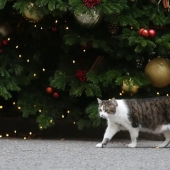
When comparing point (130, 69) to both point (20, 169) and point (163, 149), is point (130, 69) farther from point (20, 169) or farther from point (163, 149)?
point (20, 169)

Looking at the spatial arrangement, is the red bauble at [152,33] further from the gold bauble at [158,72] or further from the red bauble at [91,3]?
the red bauble at [91,3]

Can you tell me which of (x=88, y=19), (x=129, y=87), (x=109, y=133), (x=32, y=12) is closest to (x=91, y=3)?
(x=88, y=19)

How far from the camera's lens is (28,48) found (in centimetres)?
1150

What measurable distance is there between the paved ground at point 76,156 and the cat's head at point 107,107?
0.44 m

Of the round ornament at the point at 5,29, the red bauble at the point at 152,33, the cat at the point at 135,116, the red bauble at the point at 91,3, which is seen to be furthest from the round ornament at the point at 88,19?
the round ornament at the point at 5,29

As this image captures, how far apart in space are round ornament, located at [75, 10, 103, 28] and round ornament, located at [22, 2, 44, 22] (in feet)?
1.63

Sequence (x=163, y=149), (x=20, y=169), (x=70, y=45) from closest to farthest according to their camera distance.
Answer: (x=20, y=169) < (x=163, y=149) < (x=70, y=45)

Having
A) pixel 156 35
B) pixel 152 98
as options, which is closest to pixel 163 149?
pixel 152 98

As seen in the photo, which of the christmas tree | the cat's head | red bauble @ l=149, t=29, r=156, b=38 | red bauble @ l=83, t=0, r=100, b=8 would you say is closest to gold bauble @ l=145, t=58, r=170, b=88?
the christmas tree

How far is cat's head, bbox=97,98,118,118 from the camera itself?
10.2 meters

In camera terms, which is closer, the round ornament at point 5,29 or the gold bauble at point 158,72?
the gold bauble at point 158,72

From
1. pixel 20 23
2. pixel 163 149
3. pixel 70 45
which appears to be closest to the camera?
pixel 163 149

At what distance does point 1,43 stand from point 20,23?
21.0 inches

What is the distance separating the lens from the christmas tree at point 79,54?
10.2 m
